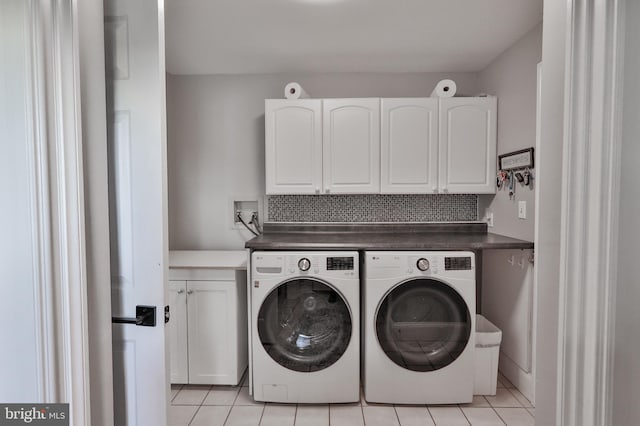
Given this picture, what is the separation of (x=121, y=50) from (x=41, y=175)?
0.50 m

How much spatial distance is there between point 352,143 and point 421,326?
1.35m

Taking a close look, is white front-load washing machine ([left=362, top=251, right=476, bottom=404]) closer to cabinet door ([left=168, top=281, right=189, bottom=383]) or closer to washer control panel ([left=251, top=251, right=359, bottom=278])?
washer control panel ([left=251, top=251, right=359, bottom=278])

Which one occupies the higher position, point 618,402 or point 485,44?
point 485,44

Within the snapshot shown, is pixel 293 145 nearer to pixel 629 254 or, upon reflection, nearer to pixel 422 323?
pixel 422 323

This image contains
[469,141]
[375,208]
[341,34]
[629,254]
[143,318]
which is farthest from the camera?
[375,208]

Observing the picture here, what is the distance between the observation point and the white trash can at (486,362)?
7.20ft

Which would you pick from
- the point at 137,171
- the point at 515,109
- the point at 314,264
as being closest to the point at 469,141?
the point at 515,109

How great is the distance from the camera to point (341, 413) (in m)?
2.06

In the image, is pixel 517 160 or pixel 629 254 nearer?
pixel 629 254

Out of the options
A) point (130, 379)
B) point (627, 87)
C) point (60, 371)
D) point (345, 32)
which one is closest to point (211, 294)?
point (130, 379)

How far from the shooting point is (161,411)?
1064 millimetres

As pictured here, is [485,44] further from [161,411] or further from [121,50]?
[161,411]

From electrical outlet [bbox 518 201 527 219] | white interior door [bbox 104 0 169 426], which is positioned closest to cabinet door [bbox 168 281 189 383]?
white interior door [bbox 104 0 169 426]

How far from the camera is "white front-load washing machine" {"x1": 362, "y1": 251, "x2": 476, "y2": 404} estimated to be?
2.04 meters
